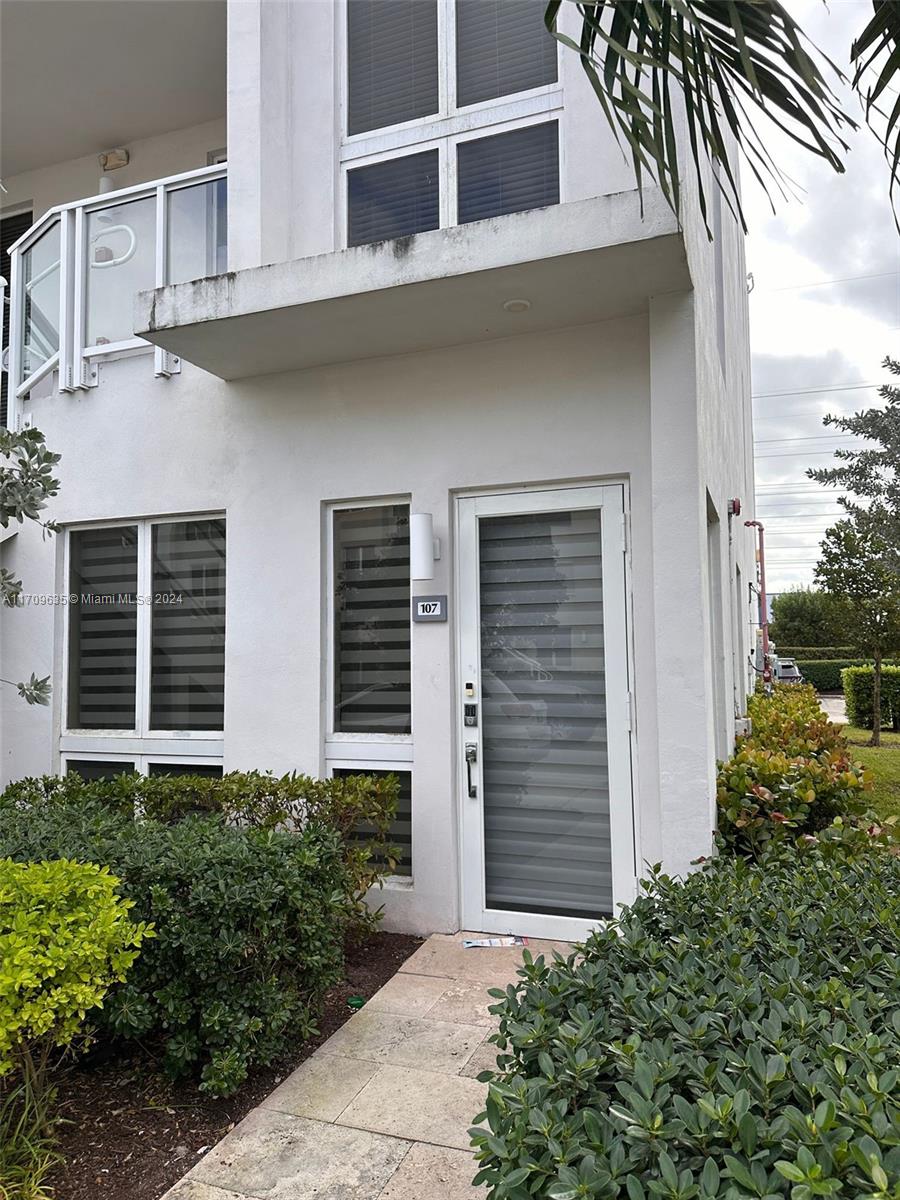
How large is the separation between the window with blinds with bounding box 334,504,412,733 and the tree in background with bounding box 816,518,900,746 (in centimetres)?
1131

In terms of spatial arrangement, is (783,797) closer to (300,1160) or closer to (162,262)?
(300,1160)

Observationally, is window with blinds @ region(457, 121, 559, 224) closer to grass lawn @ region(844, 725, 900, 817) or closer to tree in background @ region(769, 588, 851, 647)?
grass lawn @ region(844, 725, 900, 817)

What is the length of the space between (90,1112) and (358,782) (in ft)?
7.00

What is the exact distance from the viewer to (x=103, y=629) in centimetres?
639

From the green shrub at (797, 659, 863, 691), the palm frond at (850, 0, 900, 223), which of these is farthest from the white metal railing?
the green shrub at (797, 659, 863, 691)

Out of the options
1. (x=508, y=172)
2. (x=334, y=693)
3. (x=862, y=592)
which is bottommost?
(x=334, y=693)

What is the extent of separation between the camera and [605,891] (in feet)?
16.1

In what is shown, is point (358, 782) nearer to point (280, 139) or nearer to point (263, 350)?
point (263, 350)

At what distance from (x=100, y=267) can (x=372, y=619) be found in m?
3.60

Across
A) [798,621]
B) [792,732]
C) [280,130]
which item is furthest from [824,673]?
[280,130]

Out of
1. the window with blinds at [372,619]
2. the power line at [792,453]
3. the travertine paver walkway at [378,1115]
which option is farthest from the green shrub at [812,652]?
the travertine paver walkway at [378,1115]

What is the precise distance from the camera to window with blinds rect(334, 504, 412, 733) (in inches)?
216

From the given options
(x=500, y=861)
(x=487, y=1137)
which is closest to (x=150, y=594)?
(x=500, y=861)

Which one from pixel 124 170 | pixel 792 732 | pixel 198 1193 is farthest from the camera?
pixel 124 170
